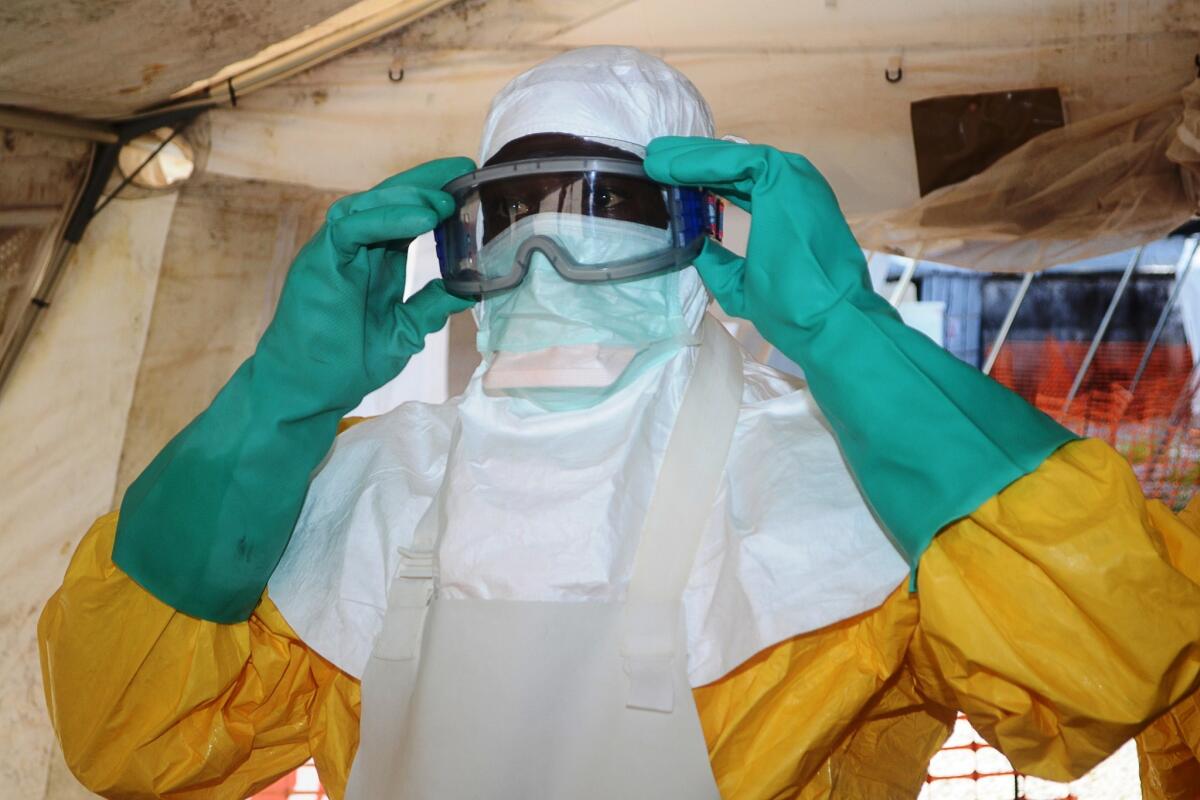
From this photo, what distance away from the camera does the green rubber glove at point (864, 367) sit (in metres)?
0.92

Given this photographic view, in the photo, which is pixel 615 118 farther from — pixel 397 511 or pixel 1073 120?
pixel 1073 120

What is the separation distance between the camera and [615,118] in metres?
1.15

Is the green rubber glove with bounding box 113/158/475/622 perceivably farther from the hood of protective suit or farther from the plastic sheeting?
the plastic sheeting

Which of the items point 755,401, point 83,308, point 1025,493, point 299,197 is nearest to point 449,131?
point 299,197

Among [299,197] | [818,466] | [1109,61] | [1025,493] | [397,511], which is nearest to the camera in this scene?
[1025,493]

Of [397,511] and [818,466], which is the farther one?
[397,511]

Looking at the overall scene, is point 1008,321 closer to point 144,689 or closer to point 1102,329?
point 1102,329

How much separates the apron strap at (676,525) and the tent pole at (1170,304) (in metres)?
1.22

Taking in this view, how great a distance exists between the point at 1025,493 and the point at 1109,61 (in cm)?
106

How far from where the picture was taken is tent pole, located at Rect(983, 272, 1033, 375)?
6.63ft

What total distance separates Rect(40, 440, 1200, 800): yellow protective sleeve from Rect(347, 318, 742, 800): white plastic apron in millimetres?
68

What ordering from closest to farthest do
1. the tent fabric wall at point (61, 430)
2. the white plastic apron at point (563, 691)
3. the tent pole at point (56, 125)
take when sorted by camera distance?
the white plastic apron at point (563, 691) < the tent pole at point (56, 125) < the tent fabric wall at point (61, 430)

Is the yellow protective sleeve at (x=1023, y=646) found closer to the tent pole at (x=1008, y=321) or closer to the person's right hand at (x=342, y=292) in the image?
the person's right hand at (x=342, y=292)

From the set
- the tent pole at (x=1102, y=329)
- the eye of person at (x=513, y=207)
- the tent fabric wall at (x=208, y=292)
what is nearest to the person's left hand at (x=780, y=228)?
the eye of person at (x=513, y=207)
